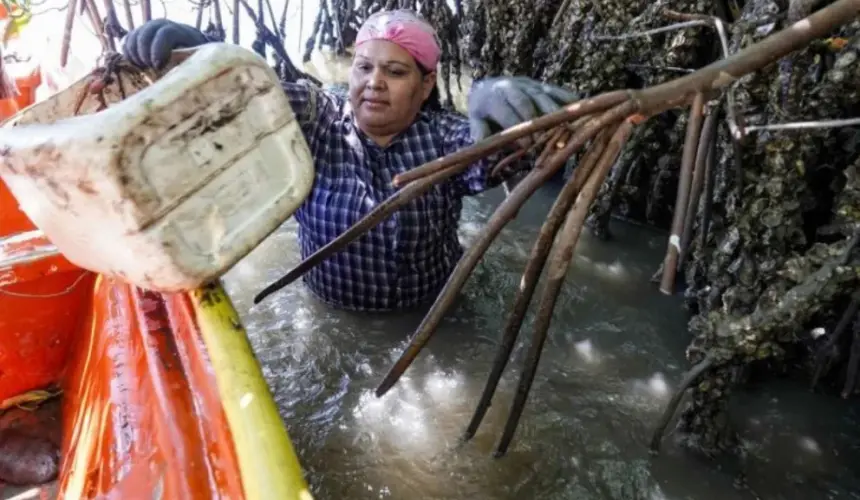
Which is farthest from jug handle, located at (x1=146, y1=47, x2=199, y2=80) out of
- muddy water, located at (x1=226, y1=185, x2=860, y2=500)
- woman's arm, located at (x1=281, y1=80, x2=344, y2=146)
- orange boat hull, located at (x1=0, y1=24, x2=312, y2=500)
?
muddy water, located at (x1=226, y1=185, x2=860, y2=500)

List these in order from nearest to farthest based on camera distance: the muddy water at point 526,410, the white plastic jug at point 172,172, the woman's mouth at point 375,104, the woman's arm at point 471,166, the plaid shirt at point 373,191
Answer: the white plastic jug at point 172,172 → the muddy water at point 526,410 → the woman's arm at point 471,166 → the woman's mouth at point 375,104 → the plaid shirt at point 373,191

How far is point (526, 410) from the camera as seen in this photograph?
2.18 metres

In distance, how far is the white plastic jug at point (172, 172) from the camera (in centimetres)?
117

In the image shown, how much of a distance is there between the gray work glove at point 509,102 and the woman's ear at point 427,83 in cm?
→ 48

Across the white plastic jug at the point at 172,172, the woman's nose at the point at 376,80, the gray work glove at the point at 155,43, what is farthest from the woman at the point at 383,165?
the white plastic jug at the point at 172,172

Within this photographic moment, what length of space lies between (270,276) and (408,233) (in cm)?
93

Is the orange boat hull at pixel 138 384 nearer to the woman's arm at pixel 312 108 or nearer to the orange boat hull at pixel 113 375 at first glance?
the orange boat hull at pixel 113 375

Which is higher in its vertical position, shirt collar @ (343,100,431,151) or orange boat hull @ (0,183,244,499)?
shirt collar @ (343,100,431,151)

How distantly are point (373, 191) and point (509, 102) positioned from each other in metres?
0.77

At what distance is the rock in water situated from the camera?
197 centimetres

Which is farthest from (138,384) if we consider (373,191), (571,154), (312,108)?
(571,154)

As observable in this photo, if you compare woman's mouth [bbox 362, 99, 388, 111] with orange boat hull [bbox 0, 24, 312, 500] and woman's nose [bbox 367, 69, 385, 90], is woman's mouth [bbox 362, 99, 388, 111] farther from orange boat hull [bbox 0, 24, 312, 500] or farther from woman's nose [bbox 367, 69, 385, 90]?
orange boat hull [bbox 0, 24, 312, 500]

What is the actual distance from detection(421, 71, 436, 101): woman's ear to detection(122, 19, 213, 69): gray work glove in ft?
2.76

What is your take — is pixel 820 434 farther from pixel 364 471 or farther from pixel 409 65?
pixel 409 65
